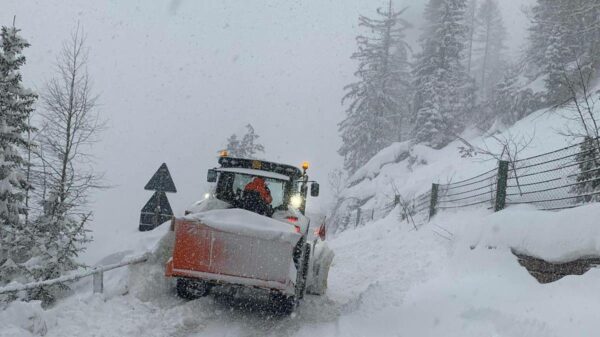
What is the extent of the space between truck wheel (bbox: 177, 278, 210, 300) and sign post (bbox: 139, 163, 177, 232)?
4.63m

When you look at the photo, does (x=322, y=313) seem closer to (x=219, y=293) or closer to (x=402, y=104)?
(x=219, y=293)

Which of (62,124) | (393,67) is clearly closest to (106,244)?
(62,124)

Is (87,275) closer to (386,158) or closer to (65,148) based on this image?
(65,148)

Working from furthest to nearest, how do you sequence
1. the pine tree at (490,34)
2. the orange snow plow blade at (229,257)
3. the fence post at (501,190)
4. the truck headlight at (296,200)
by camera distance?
the pine tree at (490,34)
the fence post at (501,190)
the truck headlight at (296,200)
the orange snow plow blade at (229,257)

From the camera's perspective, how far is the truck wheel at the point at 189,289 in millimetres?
7688

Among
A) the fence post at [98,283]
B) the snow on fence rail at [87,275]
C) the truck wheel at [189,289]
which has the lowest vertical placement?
the truck wheel at [189,289]

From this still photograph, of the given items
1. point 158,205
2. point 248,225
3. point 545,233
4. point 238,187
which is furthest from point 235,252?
point 158,205

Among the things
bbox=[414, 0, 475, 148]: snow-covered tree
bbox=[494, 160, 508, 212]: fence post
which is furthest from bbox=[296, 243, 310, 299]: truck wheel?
bbox=[414, 0, 475, 148]: snow-covered tree

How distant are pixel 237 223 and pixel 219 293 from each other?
101 inches

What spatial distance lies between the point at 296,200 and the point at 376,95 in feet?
103

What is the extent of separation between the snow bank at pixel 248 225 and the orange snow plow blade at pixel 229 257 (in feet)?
0.19

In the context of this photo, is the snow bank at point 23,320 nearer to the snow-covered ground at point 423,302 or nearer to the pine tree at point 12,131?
the snow-covered ground at point 423,302

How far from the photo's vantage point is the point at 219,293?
8844 mm

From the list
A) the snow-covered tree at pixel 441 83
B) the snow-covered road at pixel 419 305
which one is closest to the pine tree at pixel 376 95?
the snow-covered tree at pixel 441 83
